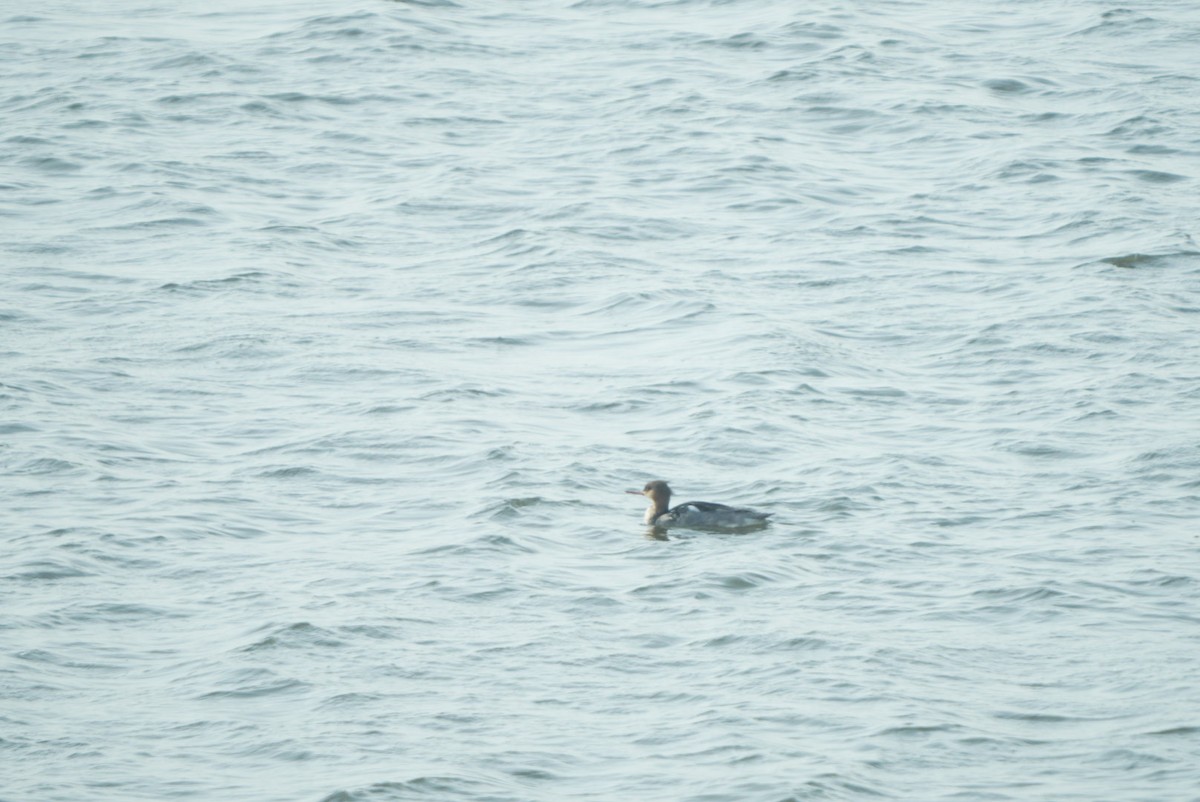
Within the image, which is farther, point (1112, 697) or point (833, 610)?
point (833, 610)

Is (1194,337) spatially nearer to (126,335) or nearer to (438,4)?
(126,335)

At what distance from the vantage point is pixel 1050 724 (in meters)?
11.1

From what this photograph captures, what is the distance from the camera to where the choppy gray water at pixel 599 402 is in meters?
11.3

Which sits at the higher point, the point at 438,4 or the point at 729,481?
the point at 438,4

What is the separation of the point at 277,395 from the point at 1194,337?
29.8 feet

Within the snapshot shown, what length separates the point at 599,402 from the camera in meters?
17.9

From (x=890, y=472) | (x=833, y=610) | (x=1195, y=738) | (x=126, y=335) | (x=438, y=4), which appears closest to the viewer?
(x=1195, y=738)

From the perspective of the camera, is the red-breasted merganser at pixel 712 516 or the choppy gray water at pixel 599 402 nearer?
the choppy gray water at pixel 599 402

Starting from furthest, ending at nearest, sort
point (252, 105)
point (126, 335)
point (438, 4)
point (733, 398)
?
point (438, 4) < point (252, 105) < point (126, 335) < point (733, 398)

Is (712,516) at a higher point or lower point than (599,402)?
higher

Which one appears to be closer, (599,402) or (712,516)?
(712,516)

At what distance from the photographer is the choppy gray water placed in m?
11.3

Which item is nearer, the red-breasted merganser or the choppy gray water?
the choppy gray water

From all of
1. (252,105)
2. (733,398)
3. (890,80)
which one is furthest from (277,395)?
(890,80)
